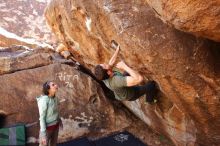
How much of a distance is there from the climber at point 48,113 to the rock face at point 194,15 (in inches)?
119

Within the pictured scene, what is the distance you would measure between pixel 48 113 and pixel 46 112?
0.18 ft

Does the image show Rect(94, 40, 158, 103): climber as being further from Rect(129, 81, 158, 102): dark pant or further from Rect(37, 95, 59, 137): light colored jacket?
Rect(37, 95, 59, 137): light colored jacket

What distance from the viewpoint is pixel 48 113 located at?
6.80 meters

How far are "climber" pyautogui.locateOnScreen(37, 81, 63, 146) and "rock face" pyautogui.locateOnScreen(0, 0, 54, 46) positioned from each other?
12597mm

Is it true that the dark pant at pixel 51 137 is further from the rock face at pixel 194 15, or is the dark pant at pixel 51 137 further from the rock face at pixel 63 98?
the rock face at pixel 194 15

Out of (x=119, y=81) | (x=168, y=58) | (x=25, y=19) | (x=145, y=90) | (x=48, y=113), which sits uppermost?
(x=25, y=19)

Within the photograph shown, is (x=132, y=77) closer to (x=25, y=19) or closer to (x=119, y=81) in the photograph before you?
(x=119, y=81)

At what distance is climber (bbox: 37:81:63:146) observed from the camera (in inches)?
260

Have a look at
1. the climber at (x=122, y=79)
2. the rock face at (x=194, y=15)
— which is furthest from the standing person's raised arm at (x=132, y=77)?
the rock face at (x=194, y=15)

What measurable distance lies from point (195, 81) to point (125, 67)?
127cm

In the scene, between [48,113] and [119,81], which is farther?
[48,113]

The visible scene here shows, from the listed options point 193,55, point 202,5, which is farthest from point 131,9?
point 202,5

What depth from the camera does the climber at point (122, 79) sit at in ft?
20.4

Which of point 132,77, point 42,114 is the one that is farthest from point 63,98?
point 132,77
